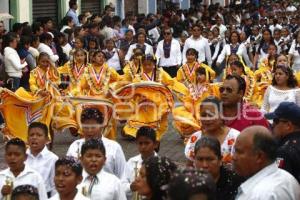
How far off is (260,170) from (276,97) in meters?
5.08

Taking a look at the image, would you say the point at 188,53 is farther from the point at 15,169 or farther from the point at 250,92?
the point at 15,169

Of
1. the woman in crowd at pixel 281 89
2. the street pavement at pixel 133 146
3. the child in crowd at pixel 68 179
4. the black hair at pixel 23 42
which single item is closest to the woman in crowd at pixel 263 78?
the street pavement at pixel 133 146

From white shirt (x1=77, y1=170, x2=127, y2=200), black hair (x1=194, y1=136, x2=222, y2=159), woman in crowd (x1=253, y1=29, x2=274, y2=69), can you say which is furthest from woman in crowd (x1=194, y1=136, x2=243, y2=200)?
woman in crowd (x1=253, y1=29, x2=274, y2=69)

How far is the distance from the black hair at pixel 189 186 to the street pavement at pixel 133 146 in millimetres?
7803

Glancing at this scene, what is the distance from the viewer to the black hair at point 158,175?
5.31 meters

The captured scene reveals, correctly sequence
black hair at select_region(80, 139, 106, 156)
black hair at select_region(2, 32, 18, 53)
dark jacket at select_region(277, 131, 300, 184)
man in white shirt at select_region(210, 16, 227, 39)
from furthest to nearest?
1. man in white shirt at select_region(210, 16, 227, 39)
2. black hair at select_region(2, 32, 18, 53)
3. black hair at select_region(80, 139, 106, 156)
4. dark jacket at select_region(277, 131, 300, 184)

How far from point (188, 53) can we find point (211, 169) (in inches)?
371

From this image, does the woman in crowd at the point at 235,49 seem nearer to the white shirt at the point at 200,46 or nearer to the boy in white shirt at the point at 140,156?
the white shirt at the point at 200,46

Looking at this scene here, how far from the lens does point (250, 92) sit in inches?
554

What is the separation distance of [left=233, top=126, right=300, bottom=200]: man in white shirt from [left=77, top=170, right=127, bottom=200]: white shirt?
5.83 feet

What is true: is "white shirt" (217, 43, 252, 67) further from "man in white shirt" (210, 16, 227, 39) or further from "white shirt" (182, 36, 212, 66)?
"man in white shirt" (210, 16, 227, 39)

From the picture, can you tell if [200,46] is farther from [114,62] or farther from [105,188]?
[105,188]

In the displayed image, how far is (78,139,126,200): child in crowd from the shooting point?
720 centimetres

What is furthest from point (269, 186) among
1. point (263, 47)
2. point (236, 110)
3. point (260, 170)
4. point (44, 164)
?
point (263, 47)
